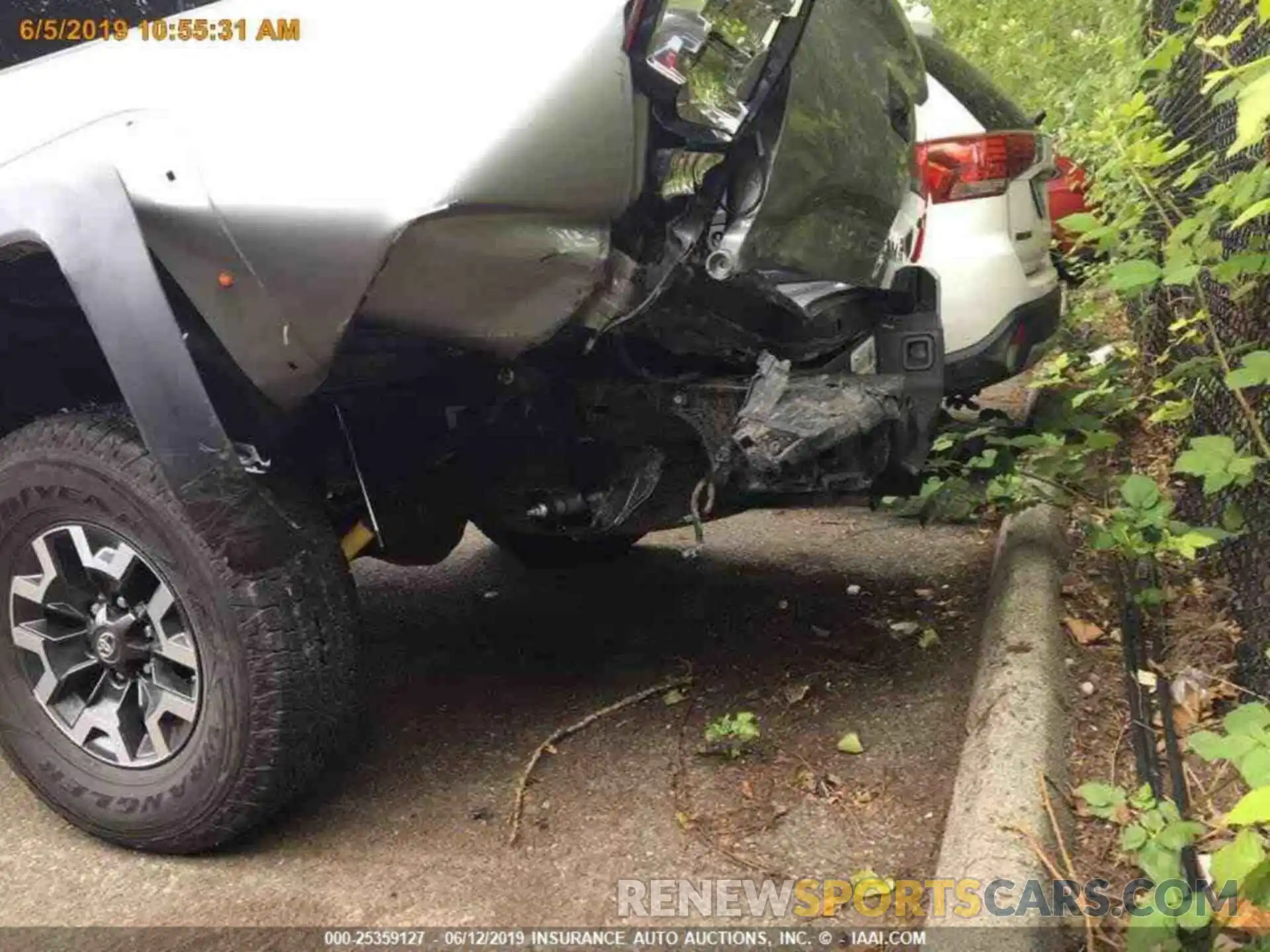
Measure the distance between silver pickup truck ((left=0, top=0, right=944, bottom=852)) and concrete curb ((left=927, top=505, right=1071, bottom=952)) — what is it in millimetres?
499

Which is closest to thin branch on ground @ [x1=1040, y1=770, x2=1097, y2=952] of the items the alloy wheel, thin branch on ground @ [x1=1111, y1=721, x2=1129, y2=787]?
thin branch on ground @ [x1=1111, y1=721, x2=1129, y2=787]

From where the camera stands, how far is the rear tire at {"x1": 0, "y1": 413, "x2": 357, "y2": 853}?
2.20m

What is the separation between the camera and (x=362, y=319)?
1900 millimetres

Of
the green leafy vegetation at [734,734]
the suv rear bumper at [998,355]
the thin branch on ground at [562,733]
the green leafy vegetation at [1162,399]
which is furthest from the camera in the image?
the suv rear bumper at [998,355]

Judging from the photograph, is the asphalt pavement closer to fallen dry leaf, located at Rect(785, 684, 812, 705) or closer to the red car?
fallen dry leaf, located at Rect(785, 684, 812, 705)

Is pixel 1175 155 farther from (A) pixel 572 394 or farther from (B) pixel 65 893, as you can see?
(B) pixel 65 893

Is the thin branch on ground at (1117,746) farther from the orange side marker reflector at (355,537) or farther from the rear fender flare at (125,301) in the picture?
the rear fender flare at (125,301)

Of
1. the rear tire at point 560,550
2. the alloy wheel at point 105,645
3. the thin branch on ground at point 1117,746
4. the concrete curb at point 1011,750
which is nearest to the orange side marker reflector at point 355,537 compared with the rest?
the alloy wheel at point 105,645

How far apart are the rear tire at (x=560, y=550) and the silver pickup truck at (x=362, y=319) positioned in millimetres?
896

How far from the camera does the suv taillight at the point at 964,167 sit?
13.6 feet

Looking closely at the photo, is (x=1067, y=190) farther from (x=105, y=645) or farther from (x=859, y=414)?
(x=105, y=645)

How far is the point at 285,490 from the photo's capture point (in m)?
2.27

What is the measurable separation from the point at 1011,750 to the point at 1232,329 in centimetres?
148

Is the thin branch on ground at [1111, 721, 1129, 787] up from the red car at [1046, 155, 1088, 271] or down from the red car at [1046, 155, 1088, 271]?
down
